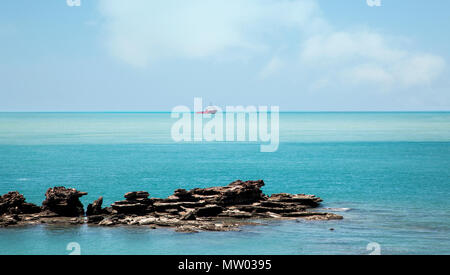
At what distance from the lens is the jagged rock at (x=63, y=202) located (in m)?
40.6

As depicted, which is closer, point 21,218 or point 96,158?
point 21,218

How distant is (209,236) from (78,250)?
8.54m

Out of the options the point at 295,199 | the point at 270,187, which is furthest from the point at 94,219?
the point at 270,187

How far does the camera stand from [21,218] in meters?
39.6

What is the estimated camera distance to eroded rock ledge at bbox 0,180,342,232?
39062mm

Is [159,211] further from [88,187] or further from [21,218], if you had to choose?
[88,187]

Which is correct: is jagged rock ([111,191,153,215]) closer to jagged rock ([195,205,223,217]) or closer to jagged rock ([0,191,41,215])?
jagged rock ([195,205,223,217])

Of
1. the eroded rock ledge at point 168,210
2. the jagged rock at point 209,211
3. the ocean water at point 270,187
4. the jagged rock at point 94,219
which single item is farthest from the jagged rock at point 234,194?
the jagged rock at point 94,219

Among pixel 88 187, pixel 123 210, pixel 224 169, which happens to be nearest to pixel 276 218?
pixel 123 210

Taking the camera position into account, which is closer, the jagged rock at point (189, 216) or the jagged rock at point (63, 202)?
the jagged rock at point (189, 216)

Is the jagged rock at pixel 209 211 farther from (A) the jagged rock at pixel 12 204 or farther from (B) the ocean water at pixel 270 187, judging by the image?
(A) the jagged rock at pixel 12 204

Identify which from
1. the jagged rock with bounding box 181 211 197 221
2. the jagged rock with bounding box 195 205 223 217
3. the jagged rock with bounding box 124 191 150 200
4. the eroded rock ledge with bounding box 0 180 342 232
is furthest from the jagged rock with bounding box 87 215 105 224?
the jagged rock with bounding box 195 205 223 217

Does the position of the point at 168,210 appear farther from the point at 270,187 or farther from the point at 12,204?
the point at 270,187
